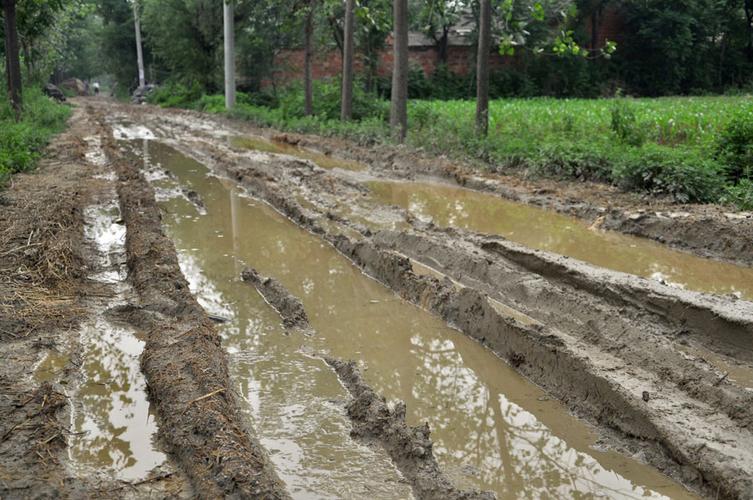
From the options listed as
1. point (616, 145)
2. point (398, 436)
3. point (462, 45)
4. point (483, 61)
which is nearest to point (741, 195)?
point (616, 145)

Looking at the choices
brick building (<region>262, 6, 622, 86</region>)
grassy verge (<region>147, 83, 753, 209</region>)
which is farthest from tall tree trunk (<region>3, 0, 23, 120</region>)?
brick building (<region>262, 6, 622, 86</region>)

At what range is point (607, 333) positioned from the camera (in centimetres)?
606

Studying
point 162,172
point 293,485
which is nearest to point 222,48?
point 162,172

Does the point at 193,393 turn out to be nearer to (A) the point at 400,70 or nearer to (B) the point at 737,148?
(B) the point at 737,148

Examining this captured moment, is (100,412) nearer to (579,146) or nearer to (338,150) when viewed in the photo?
(579,146)

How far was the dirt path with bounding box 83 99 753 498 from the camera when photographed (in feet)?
14.9

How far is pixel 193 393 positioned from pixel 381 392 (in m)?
1.50

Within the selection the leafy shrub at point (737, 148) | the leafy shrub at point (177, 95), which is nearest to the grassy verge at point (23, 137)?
the leafy shrub at point (737, 148)

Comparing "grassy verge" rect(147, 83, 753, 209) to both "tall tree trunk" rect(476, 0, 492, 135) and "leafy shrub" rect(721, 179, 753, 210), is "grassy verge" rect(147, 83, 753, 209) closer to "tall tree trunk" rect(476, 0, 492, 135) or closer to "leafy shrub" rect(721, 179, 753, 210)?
"leafy shrub" rect(721, 179, 753, 210)

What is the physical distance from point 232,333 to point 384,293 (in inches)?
77.7

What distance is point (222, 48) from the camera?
3669cm

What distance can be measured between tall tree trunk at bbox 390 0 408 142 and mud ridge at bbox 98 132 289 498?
37.1ft

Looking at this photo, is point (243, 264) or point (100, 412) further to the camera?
point (243, 264)

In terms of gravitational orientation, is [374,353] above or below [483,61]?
below
